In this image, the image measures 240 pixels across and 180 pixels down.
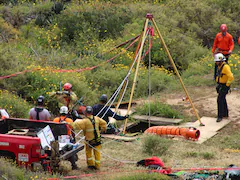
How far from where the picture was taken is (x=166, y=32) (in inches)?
884

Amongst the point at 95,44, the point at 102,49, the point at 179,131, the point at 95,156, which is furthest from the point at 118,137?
the point at 95,44

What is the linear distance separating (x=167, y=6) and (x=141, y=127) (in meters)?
11.8

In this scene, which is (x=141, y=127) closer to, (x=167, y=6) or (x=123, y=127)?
(x=123, y=127)

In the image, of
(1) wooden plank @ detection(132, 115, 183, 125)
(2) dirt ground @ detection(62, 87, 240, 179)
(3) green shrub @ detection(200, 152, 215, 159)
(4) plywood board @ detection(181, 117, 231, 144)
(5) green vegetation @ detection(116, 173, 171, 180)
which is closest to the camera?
(5) green vegetation @ detection(116, 173, 171, 180)

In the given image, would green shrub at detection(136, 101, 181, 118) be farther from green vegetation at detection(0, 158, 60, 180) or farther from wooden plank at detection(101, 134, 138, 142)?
green vegetation at detection(0, 158, 60, 180)

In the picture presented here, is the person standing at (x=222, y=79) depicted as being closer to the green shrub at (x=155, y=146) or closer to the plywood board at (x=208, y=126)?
the plywood board at (x=208, y=126)

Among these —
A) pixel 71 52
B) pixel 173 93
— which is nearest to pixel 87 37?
pixel 71 52

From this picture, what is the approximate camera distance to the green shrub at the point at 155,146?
38.6 feet

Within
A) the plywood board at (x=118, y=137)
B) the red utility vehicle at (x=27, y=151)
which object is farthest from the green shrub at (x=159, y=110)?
the red utility vehicle at (x=27, y=151)

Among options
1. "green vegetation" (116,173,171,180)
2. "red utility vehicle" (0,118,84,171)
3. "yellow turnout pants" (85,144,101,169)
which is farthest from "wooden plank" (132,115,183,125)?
"green vegetation" (116,173,171,180)

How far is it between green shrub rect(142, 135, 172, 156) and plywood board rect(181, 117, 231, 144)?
5.06 feet

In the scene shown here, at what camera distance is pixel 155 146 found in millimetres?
11875

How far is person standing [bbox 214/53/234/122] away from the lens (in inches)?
560

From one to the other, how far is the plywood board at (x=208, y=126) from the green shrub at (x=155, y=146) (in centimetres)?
154
